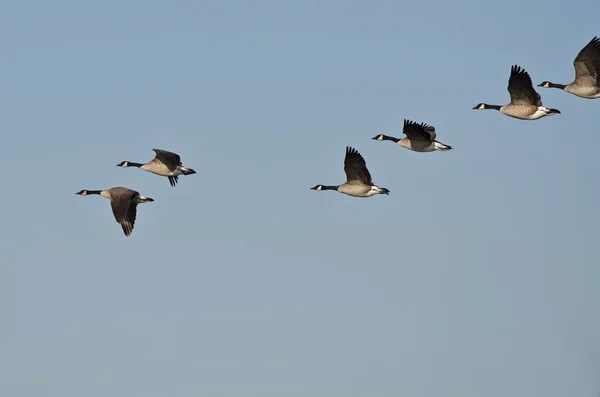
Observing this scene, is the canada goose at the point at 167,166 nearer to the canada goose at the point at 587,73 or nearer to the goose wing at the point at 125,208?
the goose wing at the point at 125,208

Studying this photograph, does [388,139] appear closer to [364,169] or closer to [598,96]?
[364,169]

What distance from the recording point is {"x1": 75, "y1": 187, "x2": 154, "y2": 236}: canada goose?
37625 millimetres

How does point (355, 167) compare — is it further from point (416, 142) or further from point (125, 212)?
point (125, 212)

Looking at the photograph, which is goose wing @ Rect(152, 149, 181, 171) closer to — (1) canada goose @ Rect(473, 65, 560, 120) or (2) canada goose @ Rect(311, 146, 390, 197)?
(2) canada goose @ Rect(311, 146, 390, 197)

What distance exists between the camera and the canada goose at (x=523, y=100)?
36812 millimetres

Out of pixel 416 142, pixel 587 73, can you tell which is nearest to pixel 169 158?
pixel 416 142

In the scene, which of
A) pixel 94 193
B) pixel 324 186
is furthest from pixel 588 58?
pixel 94 193

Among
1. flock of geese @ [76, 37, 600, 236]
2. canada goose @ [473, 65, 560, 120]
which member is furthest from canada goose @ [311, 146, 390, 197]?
canada goose @ [473, 65, 560, 120]

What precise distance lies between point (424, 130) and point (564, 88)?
402cm

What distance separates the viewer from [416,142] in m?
39.7

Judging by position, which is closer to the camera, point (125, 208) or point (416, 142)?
point (125, 208)

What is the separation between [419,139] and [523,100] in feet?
10.9

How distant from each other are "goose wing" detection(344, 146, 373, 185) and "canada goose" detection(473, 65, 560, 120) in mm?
4036

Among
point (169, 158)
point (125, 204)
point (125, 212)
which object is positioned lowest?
point (125, 212)
